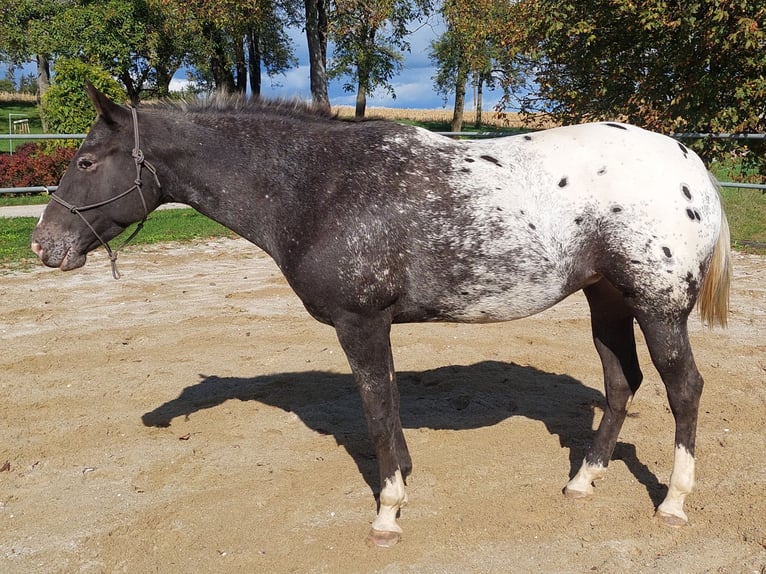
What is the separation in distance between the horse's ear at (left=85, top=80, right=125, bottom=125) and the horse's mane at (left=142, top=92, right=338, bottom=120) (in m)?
0.33

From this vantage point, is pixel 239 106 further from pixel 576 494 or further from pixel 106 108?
pixel 576 494

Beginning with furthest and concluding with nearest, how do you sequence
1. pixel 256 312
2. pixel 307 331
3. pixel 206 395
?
pixel 256 312 → pixel 307 331 → pixel 206 395

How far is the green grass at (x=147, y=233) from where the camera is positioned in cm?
1004

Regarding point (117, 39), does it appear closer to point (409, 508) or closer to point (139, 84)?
point (139, 84)

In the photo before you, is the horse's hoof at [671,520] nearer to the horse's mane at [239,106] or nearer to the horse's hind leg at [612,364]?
the horse's hind leg at [612,364]

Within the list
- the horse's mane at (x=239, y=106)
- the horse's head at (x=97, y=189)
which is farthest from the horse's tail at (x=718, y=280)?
the horse's head at (x=97, y=189)

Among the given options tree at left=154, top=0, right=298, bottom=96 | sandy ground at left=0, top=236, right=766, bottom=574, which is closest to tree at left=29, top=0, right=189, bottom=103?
tree at left=154, top=0, right=298, bottom=96

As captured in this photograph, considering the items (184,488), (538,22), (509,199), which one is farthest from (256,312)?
(538,22)

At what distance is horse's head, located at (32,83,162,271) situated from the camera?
344cm

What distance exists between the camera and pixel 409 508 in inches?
146

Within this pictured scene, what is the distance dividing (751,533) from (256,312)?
544 centimetres

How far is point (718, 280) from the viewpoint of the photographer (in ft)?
11.9

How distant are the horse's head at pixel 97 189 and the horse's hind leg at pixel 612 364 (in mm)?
2650

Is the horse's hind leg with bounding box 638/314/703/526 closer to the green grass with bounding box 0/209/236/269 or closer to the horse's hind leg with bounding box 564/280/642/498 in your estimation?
the horse's hind leg with bounding box 564/280/642/498
